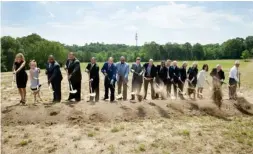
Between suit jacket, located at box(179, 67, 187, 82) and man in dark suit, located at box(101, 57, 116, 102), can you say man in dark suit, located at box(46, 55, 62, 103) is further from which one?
suit jacket, located at box(179, 67, 187, 82)

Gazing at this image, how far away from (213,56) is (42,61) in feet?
201

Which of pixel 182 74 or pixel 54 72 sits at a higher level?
pixel 54 72

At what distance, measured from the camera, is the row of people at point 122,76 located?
477 inches

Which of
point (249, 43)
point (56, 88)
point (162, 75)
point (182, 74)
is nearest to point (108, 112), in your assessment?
point (56, 88)

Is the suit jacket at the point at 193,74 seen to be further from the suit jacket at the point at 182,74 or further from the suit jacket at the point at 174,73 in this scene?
the suit jacket at the point at 174,73

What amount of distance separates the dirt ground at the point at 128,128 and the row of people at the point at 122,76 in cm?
136

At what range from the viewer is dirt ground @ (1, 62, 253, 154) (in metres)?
8.25

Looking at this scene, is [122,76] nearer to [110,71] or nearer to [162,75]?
[110,71]

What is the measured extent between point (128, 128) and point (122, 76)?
4.04 m

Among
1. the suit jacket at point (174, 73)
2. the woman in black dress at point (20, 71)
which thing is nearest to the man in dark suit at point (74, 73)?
the woman in black dress at point (20, 71)

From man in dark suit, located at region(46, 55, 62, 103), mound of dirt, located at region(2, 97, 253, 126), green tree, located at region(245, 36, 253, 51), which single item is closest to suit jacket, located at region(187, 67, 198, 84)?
mound of dirt, located at region(2, 97, 253, 126)

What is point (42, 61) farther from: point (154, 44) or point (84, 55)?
point (154, 44)

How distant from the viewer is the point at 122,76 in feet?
43.9

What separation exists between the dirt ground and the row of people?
4.45 feet
